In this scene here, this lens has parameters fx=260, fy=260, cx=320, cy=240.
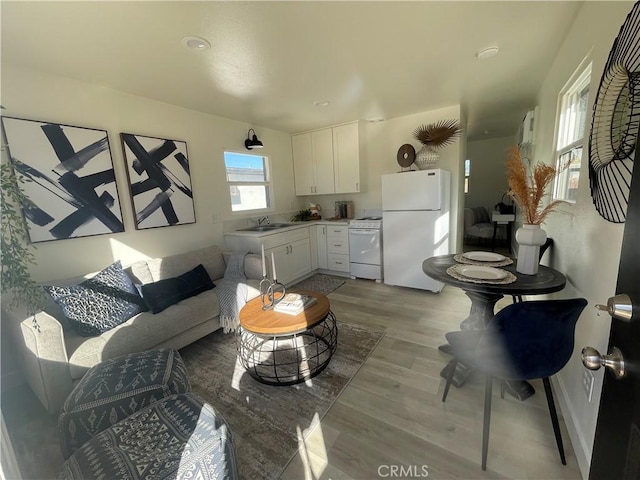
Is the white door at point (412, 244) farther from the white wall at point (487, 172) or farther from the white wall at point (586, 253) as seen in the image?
the white wall at point (487, 172)

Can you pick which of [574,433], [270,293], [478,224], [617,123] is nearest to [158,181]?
[270,293]

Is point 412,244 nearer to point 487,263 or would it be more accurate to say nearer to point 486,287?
point 487,263

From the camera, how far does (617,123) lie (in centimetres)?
109

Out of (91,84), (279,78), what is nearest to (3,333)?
(91,84)

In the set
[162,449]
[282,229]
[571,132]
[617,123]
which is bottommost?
[162,449]

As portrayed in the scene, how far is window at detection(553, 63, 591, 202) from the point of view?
1.77 meters

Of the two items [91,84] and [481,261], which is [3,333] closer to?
[91,84]

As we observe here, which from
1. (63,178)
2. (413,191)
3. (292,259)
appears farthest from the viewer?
(292,259)

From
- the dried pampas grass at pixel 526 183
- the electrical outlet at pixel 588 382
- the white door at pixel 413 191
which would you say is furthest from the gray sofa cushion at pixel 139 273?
the electrical outlet at pixel 588 382

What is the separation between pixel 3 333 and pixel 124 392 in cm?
149

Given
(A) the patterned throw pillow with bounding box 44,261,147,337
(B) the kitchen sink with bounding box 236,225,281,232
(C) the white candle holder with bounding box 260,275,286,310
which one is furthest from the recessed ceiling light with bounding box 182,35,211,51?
(B) the kitchen sink with bounding box 236,225,281,232

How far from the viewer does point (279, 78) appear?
94.3 inches

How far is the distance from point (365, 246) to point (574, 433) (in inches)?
109

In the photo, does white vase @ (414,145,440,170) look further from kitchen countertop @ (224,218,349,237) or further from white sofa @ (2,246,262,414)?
white sofa @ (2,246,262,414)
